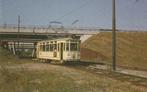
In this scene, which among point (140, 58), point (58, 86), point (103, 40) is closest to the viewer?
point (58, 86)

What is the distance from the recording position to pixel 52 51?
3909 cm

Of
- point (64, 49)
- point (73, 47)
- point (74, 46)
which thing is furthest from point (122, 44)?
point (64, 49)

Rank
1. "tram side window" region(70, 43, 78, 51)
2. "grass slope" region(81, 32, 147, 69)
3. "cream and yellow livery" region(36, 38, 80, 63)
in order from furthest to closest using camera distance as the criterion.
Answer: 1. "grass slope" region(81, 32, 147, 69)
2. "tram side window" region(70, 43, 78, 51)
3. "cream and yellow livery" region(36, 38, 80, 63)

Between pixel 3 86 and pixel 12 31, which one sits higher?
pixel 12 31

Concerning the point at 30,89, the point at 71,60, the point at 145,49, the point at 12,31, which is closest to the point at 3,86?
the point at 30,89

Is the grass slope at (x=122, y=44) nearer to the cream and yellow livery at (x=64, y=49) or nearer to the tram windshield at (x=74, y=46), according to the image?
the cream and yellow livery at (x=64, y=49)

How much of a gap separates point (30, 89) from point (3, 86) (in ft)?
6.48

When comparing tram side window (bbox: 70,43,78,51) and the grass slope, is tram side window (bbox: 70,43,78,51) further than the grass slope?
No

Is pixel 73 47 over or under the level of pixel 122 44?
under

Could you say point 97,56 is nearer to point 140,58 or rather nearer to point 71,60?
point 140,58

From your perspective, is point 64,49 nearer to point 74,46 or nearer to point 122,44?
point 74,46

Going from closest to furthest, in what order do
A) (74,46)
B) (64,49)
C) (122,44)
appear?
(64,49) < (74,46) < (122,44)

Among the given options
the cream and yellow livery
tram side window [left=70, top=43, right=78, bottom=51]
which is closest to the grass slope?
A: the cream and yellow livery

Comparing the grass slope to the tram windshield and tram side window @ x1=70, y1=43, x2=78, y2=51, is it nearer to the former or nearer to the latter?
the tram windshield
